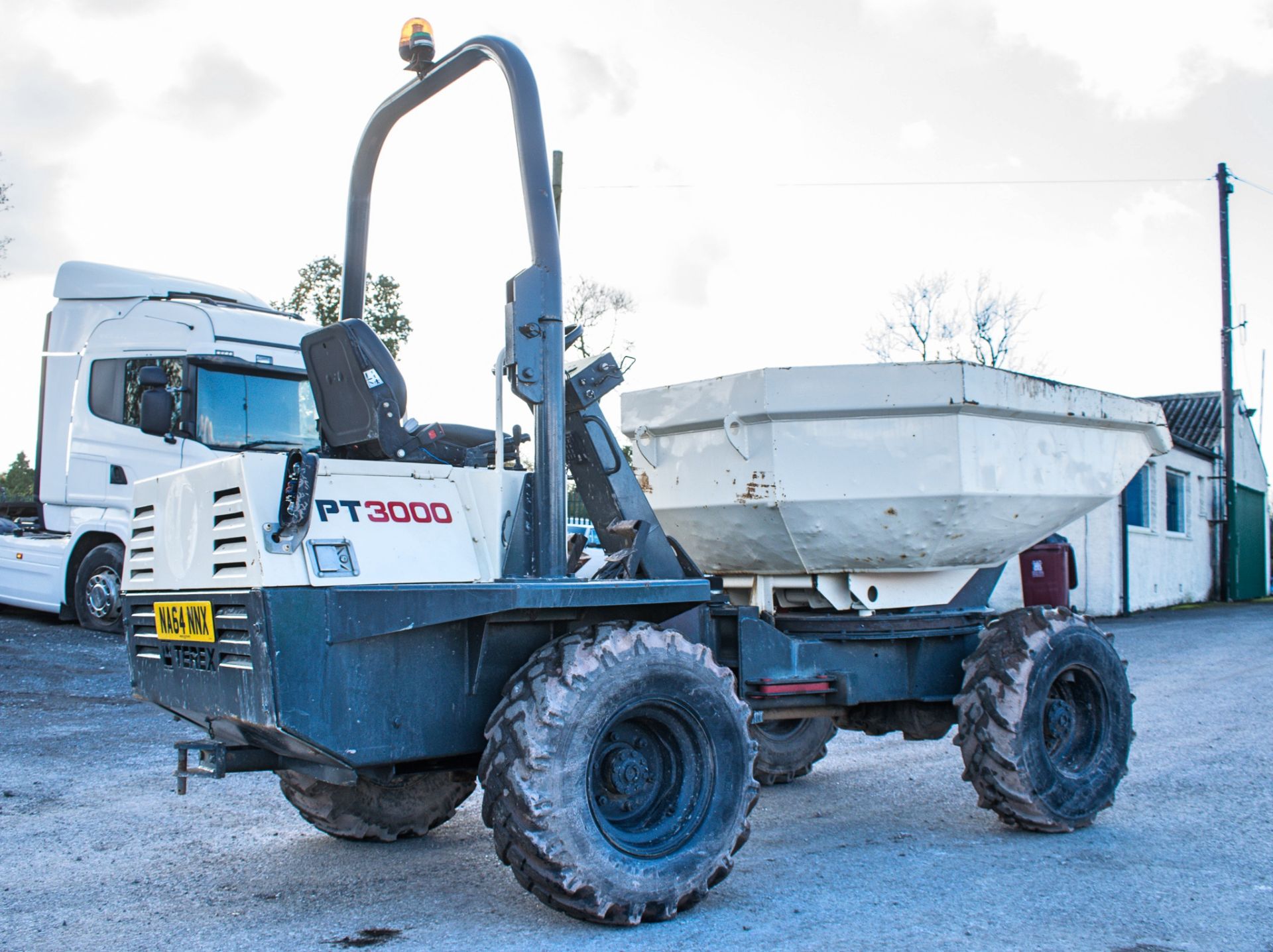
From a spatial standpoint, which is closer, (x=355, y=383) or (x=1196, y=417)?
(x=355, y=383)

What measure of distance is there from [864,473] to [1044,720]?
5.01ft

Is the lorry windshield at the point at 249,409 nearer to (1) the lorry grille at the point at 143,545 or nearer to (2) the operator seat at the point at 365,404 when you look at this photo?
(1) the lorry grille at the point at 143,545

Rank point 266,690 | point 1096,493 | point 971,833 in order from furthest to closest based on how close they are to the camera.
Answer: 1. point 1096,493
2. point 971,833
3. point 266,690

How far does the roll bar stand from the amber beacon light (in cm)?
11

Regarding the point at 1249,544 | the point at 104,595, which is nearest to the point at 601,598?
the point at 104,595

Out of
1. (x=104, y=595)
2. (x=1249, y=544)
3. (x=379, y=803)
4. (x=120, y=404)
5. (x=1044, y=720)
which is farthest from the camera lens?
(x=1249, y=544)

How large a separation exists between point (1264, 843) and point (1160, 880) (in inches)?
35.0

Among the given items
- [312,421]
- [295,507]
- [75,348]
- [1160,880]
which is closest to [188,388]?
[312,421]

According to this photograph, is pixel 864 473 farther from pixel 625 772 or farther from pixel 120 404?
pixel 120 404

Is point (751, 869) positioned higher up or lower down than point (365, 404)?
lower down

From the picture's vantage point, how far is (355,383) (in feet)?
13.7

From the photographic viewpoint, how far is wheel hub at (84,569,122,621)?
453 inches

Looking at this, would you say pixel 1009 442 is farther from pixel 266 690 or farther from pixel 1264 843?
pixel 266 690

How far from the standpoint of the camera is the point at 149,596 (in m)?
4.45
